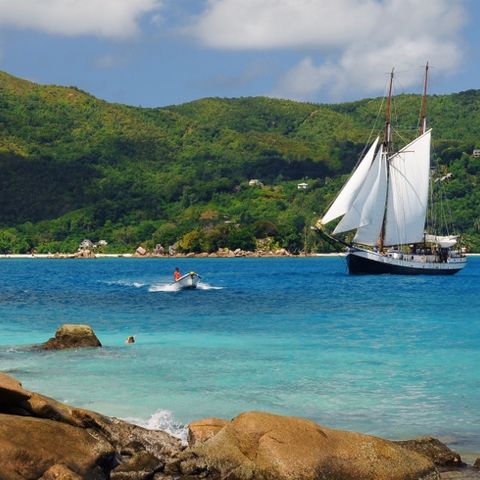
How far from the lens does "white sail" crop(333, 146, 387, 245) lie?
3164 inches

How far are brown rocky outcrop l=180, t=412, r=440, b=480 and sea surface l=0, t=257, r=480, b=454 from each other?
3035mm

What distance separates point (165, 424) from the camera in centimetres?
1609

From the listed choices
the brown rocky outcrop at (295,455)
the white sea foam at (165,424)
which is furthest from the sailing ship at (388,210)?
the brown rocky outcrop at (295,455)

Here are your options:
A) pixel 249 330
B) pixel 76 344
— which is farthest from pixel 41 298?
pixel 76 344

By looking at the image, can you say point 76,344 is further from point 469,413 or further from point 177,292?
point 177,292

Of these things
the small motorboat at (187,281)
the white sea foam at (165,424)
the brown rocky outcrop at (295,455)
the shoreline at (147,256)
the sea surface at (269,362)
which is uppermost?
the brown rocky outcrop at (295,455)

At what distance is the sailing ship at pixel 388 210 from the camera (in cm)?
8025

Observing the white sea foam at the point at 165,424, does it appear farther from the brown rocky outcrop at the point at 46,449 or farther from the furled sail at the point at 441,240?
the furled sail at the point at 441,240

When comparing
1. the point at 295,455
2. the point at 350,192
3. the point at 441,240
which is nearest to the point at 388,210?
the point at 350,192

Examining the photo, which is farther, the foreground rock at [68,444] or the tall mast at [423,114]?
the tall mast at [423,114]

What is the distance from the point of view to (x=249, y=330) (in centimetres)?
3453

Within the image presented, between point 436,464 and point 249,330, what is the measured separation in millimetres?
21481

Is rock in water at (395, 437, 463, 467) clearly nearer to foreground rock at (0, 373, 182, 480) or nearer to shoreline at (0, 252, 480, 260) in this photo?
foreground rock at (0, 373, 182, 480)

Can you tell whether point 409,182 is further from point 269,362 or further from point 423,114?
point 269,362
